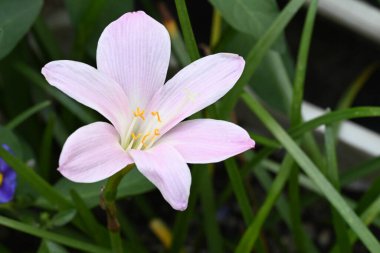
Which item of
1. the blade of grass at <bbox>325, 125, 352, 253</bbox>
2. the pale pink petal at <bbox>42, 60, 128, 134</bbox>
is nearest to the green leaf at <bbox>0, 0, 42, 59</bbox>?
the pale pink petal at <bbox>42, 60, 128, 134</bbox>

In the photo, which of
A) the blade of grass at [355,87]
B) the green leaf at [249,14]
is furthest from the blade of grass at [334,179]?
the blade of grass at [355,87]

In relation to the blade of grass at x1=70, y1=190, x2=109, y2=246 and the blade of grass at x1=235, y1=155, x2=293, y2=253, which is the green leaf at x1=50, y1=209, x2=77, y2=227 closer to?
the blade of grass at x1=70, y1=190, x2=109, y2=246

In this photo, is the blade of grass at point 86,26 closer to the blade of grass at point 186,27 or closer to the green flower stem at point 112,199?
the blade of grass at point 186,27

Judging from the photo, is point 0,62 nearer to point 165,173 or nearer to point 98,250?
point 98,250

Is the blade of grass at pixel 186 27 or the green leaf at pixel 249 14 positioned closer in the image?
the blade of grass at pixel 186 27

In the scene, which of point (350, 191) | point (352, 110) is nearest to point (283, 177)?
point (352, 110)

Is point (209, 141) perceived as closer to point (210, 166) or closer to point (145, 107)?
point (145, 107)
